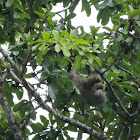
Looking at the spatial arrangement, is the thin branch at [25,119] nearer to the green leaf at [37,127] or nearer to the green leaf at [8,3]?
the green leaf at [37,127]

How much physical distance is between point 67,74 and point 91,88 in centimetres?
53

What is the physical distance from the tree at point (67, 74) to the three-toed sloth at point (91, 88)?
5.6 inches

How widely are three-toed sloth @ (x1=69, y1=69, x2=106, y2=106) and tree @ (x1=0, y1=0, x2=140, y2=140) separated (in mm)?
143

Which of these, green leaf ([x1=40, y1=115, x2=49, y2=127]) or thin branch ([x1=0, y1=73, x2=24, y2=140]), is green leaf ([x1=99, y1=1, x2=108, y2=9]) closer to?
thin branch ([x1=0, y1=73, x2=24, y2=140])

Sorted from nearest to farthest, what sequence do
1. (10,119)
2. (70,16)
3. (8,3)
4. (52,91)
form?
1. (8,3)
2. (52,91)
3. (10,119)
4. (70,16)

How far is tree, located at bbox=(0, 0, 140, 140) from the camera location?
14.9 ft

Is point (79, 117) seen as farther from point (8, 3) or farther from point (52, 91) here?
point (8, 3)

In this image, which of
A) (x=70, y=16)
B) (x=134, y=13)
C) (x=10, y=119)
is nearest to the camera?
(x=134, y=13)

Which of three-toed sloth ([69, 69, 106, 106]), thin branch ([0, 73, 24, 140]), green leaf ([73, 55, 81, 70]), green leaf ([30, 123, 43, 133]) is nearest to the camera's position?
green leaf ([73, 55, 81, 70])

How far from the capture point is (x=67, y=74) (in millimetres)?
5355

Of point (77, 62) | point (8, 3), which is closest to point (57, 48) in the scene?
point (77, 62)

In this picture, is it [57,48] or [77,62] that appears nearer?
[57,48]

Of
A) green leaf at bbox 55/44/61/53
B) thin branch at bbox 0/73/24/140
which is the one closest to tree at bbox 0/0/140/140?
thin branch at bbox 0/73/24/140

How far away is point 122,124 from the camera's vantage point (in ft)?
16.9
